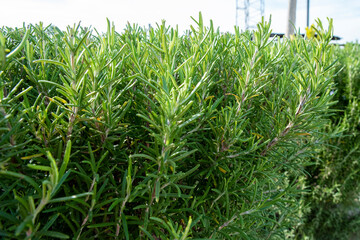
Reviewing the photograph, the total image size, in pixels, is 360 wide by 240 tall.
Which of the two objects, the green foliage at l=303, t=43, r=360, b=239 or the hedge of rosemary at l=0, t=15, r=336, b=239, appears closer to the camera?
the hedge of rosemary at l=0, t=15, r=336, b=239

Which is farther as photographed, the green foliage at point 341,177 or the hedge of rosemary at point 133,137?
the green foliage at point 341,177

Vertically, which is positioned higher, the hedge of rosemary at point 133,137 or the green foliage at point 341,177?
the hedge of rosemary at point 133,137

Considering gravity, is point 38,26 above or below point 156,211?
above

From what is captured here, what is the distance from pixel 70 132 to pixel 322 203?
11.8 feet

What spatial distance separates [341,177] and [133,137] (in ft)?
10.9

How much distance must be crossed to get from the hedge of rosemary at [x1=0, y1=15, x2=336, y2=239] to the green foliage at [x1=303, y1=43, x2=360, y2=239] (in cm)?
248

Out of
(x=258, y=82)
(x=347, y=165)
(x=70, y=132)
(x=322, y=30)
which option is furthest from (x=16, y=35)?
(x=347, y=165)

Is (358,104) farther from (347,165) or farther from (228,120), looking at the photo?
(228,120)

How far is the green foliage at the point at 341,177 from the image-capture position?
10.8ft

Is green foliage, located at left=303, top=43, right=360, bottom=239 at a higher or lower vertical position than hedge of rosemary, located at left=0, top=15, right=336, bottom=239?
lower

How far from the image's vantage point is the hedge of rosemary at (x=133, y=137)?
2.04 feet

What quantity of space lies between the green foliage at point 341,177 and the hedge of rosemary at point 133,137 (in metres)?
2.48

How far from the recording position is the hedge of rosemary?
62cm

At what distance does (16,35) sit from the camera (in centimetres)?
114
